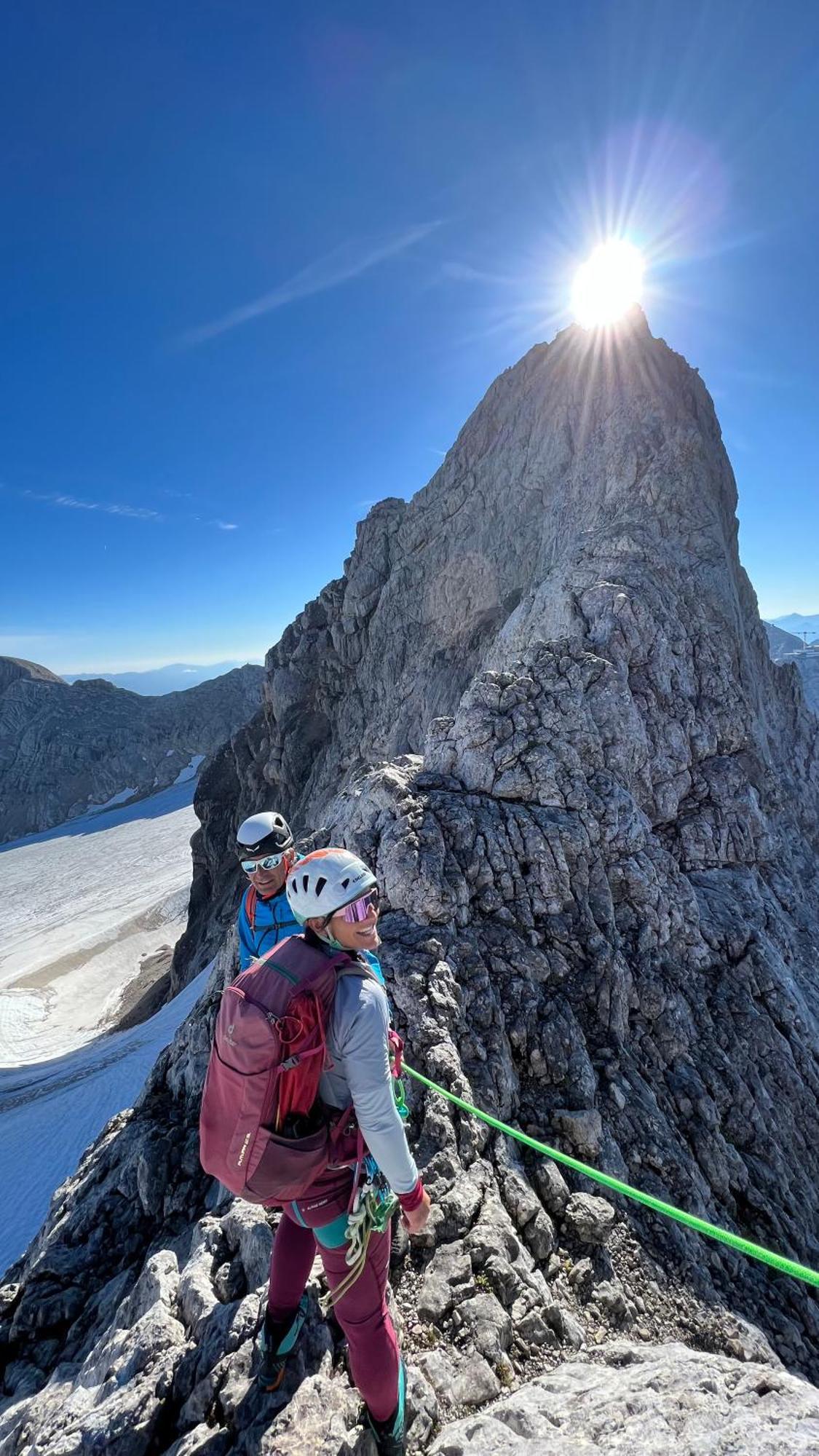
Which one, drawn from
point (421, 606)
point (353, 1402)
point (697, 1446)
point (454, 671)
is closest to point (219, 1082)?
point (353, 1402)

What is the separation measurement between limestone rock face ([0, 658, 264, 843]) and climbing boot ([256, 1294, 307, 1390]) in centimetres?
15349

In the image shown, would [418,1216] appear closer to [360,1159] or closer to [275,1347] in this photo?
[360,1159]

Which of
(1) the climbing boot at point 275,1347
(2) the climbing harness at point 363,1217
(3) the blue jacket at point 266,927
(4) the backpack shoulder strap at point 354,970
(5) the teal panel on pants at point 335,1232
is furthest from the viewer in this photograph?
(3) the blue jacket at point 266,927

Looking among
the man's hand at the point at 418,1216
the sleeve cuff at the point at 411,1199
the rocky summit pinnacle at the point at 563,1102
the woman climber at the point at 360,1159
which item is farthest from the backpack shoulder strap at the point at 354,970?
the rocky summit pinnacle at the point at 563,1102

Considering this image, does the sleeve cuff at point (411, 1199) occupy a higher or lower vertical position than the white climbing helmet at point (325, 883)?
lower

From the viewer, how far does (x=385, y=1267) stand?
3.81 meters

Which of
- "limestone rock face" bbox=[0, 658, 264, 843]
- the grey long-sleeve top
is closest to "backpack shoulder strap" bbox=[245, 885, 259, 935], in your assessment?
the grey long-sleeve top

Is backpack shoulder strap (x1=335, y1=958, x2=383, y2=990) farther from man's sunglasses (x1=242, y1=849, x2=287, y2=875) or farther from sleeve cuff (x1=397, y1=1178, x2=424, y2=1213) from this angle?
man's sunglasses (x1=242, y1=849, x2=287, y2=875)

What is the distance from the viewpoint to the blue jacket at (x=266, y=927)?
662 cm

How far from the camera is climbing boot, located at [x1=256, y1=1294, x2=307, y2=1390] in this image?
13.4ft

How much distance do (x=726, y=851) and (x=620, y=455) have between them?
2259cm

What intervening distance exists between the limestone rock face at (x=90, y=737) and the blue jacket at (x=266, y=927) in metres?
151

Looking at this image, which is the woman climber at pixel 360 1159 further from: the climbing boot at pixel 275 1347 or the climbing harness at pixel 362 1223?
the climbing boot at pixel 275 1347

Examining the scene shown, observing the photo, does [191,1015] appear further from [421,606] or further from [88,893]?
[88,893]
